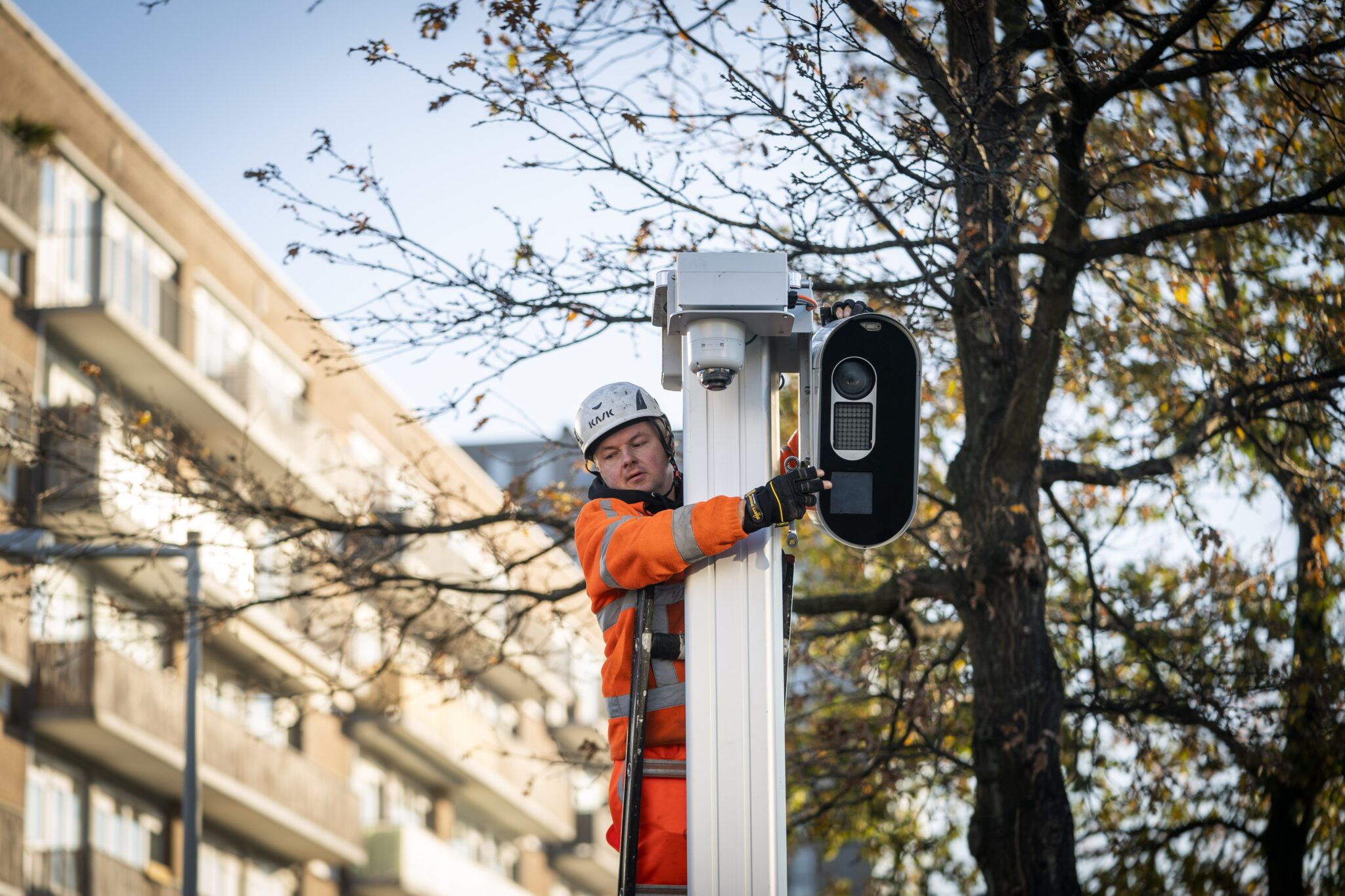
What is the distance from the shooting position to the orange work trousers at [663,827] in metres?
5.94

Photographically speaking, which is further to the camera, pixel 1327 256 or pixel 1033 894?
pixel 1327 256

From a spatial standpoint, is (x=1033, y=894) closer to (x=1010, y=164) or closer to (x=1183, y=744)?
(x=1183, y=744)

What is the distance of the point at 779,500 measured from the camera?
5.52 meters

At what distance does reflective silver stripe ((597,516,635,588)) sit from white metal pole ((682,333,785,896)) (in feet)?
1.11

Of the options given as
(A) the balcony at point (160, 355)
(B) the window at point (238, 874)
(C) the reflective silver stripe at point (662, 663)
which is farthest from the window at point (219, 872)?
(C) the reflective silver stripe at point (662, 663)

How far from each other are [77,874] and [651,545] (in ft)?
64.4

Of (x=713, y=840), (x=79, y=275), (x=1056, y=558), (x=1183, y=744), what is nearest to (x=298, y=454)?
(x=79, y=275)

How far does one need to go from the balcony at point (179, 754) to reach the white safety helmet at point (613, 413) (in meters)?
15.7

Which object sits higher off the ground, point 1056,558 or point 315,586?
point 1056,558

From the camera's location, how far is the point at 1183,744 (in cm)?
1235

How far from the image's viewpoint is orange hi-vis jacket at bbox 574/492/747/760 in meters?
5.61

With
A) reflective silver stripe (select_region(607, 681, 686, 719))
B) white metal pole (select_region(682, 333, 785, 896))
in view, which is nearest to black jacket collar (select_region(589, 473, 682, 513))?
white metal pole (select_region(682, 333, 785, 896))

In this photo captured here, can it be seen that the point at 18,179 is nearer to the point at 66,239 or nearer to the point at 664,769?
the point at 66,239

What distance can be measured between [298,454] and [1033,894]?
22.7 metres
